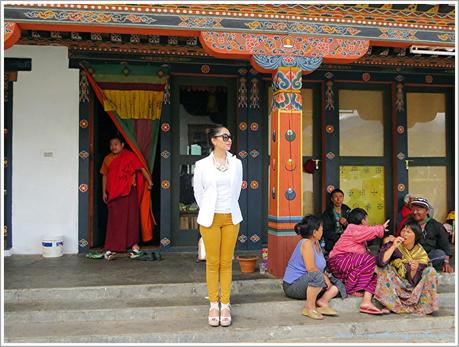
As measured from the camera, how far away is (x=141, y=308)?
174 inches

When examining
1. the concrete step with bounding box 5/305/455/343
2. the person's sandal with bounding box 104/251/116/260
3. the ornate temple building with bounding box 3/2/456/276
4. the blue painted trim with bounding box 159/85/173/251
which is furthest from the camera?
the blue painted trim with bounding box 159/85/173/251

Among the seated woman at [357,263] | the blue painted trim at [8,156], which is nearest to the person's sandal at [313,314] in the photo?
Result: the seated woman at [357,263]

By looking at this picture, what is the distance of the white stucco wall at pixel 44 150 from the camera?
21.4 feet

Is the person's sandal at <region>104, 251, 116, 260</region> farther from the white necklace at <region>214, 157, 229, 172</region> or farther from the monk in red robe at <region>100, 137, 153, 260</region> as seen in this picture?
the white necklace at <region>214, 157, 229, 172</region>

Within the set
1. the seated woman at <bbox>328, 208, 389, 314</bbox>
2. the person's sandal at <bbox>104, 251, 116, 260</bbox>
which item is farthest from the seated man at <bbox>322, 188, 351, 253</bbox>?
the person's sandal at <bbox>104, 251, 116, 260</bbox>

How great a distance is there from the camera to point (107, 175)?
21.8 ft

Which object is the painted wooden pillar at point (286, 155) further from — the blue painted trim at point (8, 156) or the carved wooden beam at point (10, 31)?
the blue painted trim at point (8, 156)

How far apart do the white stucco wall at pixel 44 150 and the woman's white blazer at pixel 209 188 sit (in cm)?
310

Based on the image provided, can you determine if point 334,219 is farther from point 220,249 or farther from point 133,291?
point 133,291

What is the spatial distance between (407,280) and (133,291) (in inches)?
106

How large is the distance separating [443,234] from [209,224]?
9.83 ft

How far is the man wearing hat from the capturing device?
545cm

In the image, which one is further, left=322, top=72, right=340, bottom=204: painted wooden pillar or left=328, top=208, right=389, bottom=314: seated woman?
left=322, top=72, right=340, bottom=204: painted wooden pillar

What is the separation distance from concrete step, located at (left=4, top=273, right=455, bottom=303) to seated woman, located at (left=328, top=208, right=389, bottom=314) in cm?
68
